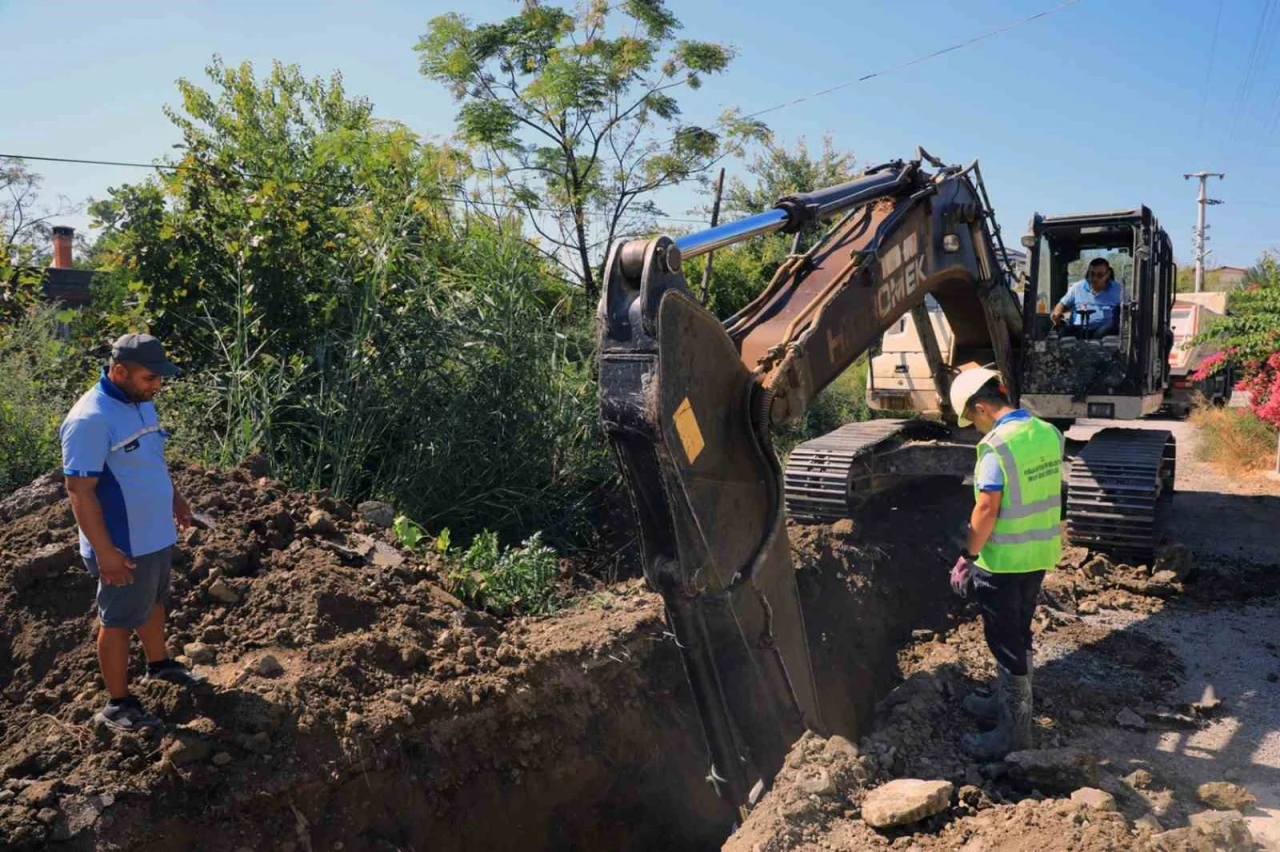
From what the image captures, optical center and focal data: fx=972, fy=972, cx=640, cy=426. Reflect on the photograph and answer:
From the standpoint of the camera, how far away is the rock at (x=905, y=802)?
3.45 m

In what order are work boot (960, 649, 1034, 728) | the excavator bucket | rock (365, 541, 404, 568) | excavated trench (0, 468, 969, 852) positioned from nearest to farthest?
the excavator bucket → excavated trench (0, 468, 969, 852) → work boot (960, 649, 1034, 728) → rock (365, 541, 404, 568)

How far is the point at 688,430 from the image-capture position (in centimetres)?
324

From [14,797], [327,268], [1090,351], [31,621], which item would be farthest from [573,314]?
[14,797]

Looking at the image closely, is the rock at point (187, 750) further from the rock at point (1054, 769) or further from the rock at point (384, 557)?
the rock at point (1054, 769)

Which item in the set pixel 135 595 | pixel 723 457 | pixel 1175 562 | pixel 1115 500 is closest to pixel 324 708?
pixel 135 595

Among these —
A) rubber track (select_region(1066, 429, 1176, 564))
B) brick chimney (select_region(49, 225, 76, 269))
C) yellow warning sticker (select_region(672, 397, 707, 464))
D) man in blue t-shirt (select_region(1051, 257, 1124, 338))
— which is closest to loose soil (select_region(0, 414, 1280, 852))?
rubber track (select_region(1066, 429, 1176, 564))

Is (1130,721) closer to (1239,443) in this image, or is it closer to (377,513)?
(377,513)

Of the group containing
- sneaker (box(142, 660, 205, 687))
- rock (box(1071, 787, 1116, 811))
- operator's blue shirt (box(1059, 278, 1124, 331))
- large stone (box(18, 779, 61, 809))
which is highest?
operator's blue shirt (box(1059, 278, 1124, 331))

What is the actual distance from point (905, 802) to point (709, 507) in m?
1.29

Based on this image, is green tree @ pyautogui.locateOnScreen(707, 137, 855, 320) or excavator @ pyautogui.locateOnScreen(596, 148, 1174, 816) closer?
excavator @ pyautogui.locateOnScreen(596, 148, 1174, 816)

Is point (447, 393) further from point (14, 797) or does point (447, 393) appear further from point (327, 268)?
point (14, 797)

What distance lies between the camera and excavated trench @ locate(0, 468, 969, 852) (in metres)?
3.53

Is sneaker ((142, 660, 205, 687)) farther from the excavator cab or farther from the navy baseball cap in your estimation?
the excavator cab

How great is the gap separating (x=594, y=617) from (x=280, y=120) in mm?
11047
